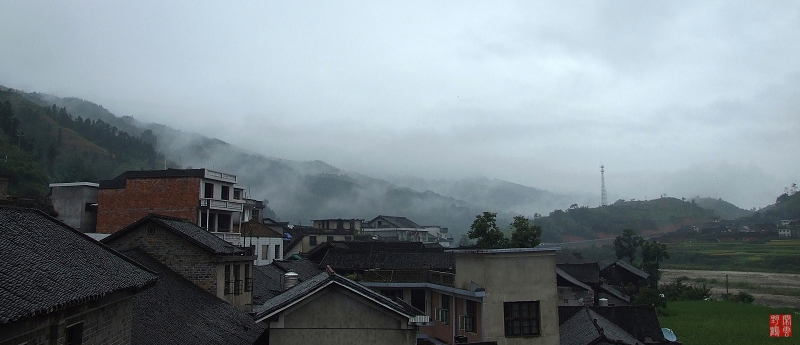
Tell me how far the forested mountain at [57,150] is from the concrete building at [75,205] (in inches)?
1204

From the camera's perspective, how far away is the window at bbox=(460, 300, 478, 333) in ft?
88.0

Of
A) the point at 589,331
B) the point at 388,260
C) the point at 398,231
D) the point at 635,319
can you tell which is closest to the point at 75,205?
the point at 388,260

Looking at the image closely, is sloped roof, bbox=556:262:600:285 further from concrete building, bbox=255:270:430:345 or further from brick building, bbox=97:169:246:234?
concrete building, bbox=255:270:430:345

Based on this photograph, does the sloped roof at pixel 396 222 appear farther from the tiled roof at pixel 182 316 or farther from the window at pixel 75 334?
the window at pixel 75 334

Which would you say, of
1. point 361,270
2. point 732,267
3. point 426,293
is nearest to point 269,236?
point 361,270

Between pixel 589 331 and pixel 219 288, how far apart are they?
17.1m

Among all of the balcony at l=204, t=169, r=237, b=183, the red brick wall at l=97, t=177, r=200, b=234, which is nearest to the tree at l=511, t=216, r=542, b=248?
the balcony at l=204, t=169, r=237, b=183

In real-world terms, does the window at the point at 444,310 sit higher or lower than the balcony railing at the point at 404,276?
lower

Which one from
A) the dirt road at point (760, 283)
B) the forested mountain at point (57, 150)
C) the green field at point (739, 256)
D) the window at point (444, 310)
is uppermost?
the forested mountain at point (57, 150)

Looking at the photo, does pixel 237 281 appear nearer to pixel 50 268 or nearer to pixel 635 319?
pixel 50 268

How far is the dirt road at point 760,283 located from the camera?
7244cm

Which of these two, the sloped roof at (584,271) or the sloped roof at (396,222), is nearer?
the sloped roof at (584,271)

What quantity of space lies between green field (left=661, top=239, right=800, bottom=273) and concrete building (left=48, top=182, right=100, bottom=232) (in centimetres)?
10464

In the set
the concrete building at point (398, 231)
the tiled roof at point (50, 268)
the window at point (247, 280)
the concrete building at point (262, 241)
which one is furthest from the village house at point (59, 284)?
the concrete building at point (398, 231)
